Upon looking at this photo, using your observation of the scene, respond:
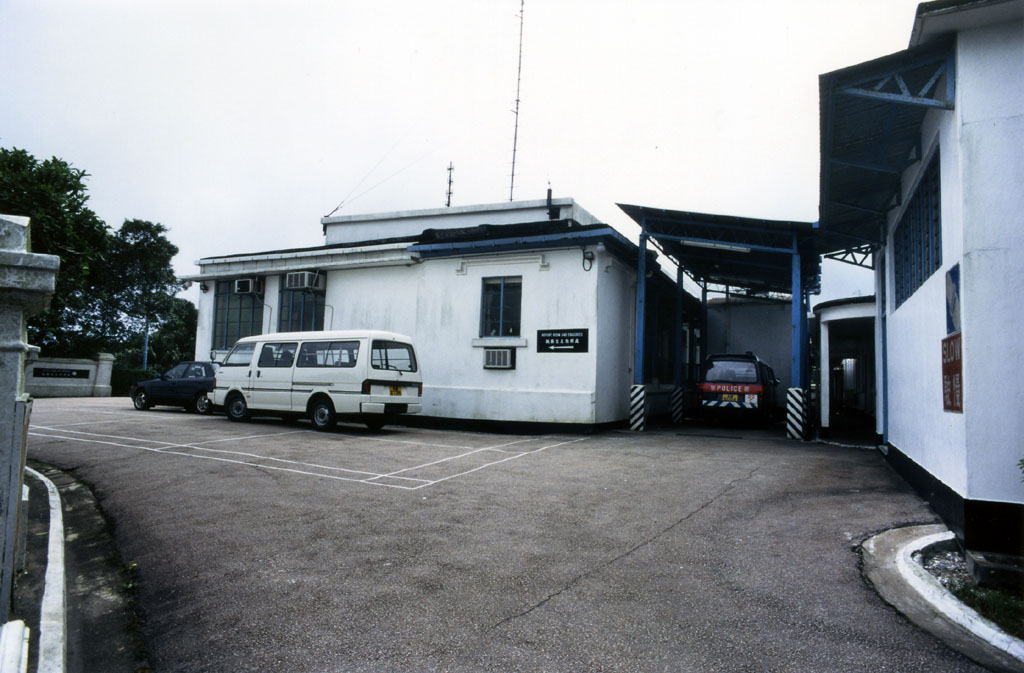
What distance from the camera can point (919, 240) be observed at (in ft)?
26.0

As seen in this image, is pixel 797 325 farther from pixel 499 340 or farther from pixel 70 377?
pixel 70 377

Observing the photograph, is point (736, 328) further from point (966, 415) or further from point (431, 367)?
point (966, 415)

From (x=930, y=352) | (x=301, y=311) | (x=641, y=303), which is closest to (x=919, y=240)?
(x=930, y=352)

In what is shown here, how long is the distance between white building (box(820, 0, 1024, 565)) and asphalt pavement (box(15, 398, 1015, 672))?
1024 mm

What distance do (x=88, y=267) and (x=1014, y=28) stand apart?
11.0 meters

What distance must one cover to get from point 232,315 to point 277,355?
698 centimetres

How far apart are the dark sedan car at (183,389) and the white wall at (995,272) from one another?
16.4 meters

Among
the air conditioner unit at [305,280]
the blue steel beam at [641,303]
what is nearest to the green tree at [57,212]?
the air conditioner unit at [305,280]

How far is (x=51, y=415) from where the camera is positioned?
Result: 15250mm

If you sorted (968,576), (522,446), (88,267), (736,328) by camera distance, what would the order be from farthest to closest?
(736,328) → (522,446) → (88,267) → (968,576)

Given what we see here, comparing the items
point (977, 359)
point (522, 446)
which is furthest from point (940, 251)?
point (522, 446)

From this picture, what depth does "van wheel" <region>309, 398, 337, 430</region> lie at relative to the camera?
1284 centimetres

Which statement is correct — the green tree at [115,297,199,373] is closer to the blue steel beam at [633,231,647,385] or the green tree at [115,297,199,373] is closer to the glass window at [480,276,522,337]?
the glass window at [480,276,522,337]

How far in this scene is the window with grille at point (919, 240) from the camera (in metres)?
6.84
